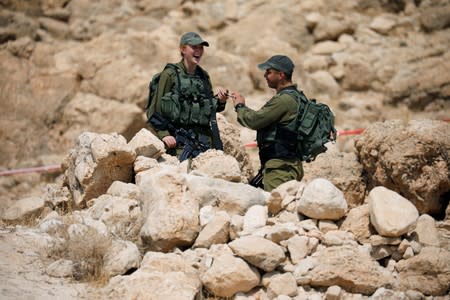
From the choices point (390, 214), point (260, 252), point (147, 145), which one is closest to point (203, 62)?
point (147, 145)

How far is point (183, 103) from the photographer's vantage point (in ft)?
20.0

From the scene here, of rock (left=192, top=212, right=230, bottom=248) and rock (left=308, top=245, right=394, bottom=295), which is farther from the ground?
rock (left=192, top=212, right=230, bottom=248)

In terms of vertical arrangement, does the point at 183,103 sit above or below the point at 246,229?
above

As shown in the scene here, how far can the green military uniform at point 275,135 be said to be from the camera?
551 centimetres

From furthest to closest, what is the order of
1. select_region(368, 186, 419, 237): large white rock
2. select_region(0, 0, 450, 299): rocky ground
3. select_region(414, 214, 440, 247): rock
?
1. select_region(0, 0, 450, 299): rocky ground
2. select_region(414, 214, 440, 247): rock
3. select_region(368, 186, 419, 237): large white rock

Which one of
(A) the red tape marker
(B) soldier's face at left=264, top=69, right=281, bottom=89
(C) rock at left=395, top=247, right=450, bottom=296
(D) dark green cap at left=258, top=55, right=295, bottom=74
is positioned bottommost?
(A) the red tape marker

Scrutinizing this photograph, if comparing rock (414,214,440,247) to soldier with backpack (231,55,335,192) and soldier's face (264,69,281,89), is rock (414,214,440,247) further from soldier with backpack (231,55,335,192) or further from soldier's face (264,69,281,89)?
soldier's face (264,69,281,89)

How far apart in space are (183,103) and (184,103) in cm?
1

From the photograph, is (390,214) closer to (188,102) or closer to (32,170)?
(188,102)

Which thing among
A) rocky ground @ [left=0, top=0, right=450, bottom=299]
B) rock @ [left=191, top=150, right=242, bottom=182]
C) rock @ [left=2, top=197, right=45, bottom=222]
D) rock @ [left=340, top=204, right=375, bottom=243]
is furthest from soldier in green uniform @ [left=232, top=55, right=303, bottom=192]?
rocky ground @ [left=0, top=0, right=450, bottom=299]

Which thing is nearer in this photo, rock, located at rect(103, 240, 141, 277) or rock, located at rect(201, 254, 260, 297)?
rock, located at rect(201, 254, 260, 297)

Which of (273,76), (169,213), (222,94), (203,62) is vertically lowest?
(203,62)

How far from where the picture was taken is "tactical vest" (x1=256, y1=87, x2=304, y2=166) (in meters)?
5.60

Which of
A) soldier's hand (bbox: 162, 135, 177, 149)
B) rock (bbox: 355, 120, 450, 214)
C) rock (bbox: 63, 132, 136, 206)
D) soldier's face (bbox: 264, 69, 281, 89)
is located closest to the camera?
rock (bbox: 355, 120, 450, 214)
